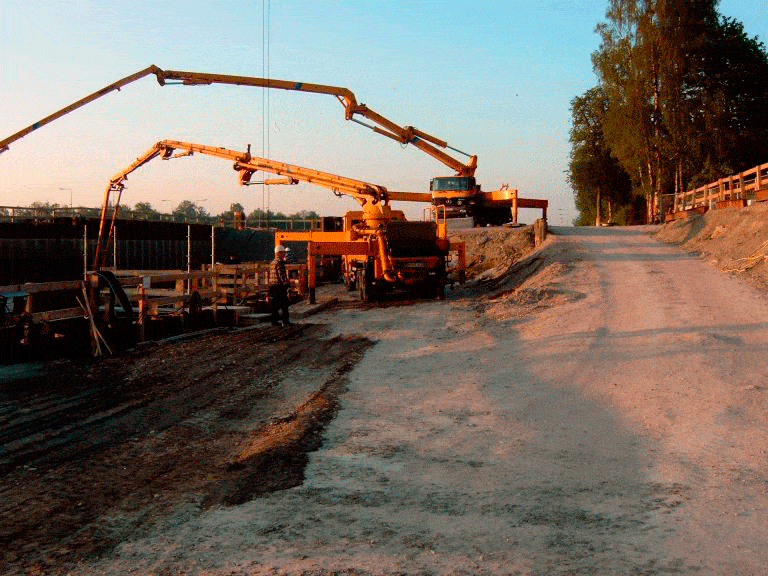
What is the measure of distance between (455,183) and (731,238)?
47.2 ft

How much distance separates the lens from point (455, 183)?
3478cm

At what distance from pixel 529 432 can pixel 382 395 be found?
8.10 ft

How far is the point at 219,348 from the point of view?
15242 millimetres

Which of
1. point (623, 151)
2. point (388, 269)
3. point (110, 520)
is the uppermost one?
point (623, 151)

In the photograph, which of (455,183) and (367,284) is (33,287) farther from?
(455,183)

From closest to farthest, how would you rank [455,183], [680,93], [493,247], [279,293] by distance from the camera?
[279,293] < [493,247] < [455,183] < [680,93]

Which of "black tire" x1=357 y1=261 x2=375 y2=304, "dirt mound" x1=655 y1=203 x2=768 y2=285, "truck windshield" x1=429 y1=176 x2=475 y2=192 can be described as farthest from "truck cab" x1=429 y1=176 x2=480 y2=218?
"black tire" x1=357 y1=261 x2=375 y2=304

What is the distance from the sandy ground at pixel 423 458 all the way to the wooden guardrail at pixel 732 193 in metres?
11.5

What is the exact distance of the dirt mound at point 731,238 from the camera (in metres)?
18.7

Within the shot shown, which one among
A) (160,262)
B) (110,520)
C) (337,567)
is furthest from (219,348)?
(160,262)

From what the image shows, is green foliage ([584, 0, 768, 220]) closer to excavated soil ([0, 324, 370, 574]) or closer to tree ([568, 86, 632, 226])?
tree ([568, 86, 632, 226])

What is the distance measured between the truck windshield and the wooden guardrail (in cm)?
870

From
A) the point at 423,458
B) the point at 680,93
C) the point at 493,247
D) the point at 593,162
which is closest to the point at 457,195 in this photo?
the point at 493,247

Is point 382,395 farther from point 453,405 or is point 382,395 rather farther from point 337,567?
point 337,567
